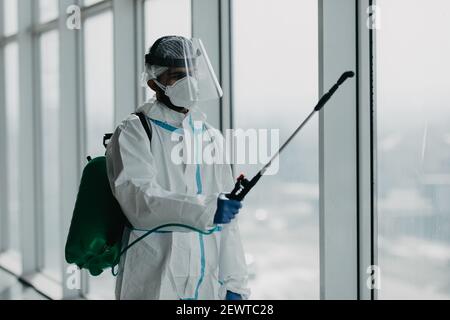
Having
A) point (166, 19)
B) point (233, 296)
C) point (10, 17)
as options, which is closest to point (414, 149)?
point (233, 296)

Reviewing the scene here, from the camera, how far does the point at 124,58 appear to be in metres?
3.18

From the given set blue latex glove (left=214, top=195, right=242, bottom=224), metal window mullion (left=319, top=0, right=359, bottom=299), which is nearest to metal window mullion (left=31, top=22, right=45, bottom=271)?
metal window mullion (left=319, top=0, right=359, bottom=299)

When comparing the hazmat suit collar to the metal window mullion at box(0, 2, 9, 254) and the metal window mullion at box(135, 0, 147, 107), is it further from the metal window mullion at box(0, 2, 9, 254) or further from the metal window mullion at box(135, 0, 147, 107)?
the metal window mullion at box(0, 2, 9, 254)

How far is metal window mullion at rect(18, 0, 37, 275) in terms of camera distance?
4301 millimetres

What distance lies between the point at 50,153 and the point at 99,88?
914 mm

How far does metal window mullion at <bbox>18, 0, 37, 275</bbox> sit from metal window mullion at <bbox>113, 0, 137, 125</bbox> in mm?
1400

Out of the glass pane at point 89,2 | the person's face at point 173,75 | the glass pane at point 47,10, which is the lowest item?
the person's face at point 173,75

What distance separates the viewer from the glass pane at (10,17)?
4.71m

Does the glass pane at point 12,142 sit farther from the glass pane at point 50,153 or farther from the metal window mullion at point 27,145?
the glass pane at point 50,153

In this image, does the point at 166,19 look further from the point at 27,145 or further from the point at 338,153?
the point at 27,145

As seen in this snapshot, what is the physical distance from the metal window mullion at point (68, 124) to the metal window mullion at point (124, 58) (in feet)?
1.87

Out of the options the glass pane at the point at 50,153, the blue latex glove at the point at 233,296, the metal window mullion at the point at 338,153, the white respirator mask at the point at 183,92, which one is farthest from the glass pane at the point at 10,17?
the blue latex glove at the point at 233,296
